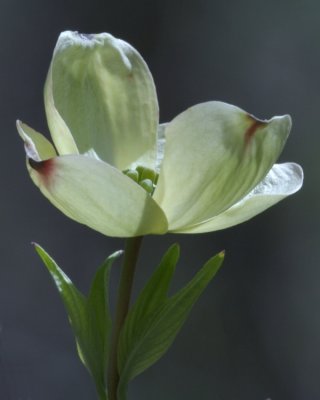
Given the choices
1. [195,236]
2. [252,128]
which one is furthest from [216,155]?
[195,236]

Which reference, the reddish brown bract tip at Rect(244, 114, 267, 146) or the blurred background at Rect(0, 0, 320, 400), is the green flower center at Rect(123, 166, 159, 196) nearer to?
the reddish brown bract tip at Rect(244, 114, 267, 146)

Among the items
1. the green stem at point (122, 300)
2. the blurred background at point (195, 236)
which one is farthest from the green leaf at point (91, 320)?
the blurred background at point (195, 236)

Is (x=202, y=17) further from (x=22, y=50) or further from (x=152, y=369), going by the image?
(x=152, y=369)

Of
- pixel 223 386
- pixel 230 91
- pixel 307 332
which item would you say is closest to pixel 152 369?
pixel 223 386

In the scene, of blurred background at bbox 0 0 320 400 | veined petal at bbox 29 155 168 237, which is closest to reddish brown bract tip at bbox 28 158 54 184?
veined petal at bbox 29 155 168 237

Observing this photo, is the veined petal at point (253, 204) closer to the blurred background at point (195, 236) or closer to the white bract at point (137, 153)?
the white bract at point (137, 153)

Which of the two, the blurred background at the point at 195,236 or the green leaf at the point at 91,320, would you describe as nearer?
the green leaf at the point at 91,320
